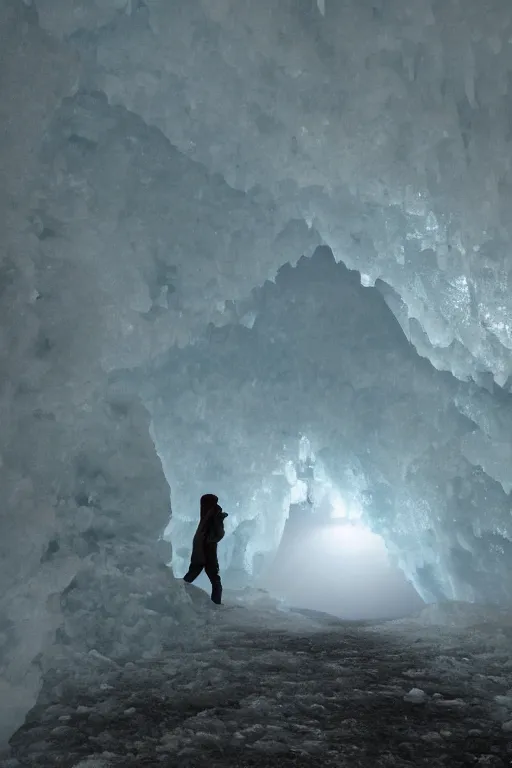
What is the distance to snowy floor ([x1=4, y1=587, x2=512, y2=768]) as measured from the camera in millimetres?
2748

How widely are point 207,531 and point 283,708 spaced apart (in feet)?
12.5

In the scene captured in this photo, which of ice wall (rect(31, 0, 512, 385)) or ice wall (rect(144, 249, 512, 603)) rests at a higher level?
ice wall (rect(31, 0, 512, 385))

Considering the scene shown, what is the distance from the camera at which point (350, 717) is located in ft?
10.5

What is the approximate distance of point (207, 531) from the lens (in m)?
7.10

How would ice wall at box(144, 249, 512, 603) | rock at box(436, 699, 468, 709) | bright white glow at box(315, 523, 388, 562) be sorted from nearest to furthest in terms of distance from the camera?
1. rock at box(436, 699, 468, 709)
2. ice wall at box(144, 249, 512, 603)
3. bright white glow at box(315, 523, 388, 562)

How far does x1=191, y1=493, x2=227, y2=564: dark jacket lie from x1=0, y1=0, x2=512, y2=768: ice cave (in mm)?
433

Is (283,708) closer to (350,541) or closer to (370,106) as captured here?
(370,106)

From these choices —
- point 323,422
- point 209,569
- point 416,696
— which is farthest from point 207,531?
point 323,422

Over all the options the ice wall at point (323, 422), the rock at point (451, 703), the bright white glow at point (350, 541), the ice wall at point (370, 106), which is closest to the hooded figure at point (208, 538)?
the rock at point (451, 703)

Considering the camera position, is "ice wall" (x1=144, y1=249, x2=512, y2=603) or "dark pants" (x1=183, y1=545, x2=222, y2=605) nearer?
"dark pants" (x1=183, y1=545, x2=222, y2=605)

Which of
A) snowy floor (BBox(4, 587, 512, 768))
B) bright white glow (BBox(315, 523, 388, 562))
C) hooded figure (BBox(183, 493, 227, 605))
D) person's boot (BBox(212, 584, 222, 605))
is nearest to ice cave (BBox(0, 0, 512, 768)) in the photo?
snowy floor (BBox(4, 587, 512, 768))

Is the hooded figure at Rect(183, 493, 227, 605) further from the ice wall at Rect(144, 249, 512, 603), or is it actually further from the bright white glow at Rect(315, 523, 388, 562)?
the bright white glow at Rect(315, 523, 388, 562)

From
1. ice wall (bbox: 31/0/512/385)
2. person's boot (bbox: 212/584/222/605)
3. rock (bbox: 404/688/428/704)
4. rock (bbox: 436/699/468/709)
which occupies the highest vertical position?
ice wall (bbox: 31/0/512/385)

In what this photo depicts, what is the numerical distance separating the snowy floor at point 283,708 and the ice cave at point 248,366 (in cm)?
2
